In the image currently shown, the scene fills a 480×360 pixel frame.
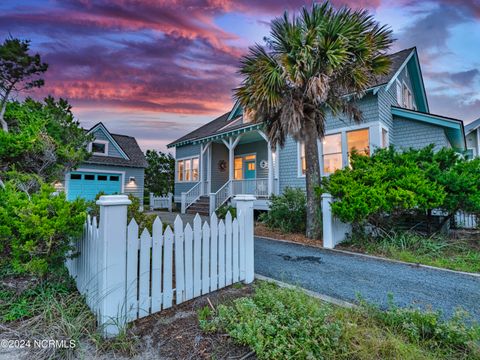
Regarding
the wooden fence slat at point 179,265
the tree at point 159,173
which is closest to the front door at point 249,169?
the tree at point 159,173

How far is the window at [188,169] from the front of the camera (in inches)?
654

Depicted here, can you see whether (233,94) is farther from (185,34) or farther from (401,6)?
(401,6)

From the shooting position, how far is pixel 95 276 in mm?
2492

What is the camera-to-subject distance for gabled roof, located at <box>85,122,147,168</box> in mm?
16513

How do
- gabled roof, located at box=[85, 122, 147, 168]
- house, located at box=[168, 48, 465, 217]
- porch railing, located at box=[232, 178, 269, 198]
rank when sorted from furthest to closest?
gabled roof, located at box=[85, 122, 147, 168]
porch railing, located at box=[232, 178, 269, 198]
house, located at box=[168, 48, 465, 217]

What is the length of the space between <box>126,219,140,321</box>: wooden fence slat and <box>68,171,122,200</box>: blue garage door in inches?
596

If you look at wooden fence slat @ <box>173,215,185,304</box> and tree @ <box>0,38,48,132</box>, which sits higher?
tree @ <box>0,38,48,132</box>

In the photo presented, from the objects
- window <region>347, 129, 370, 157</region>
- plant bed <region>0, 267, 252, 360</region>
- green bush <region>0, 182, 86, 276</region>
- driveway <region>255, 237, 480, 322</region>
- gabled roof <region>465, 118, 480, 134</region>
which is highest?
gabled roof <region>465, 118, 480, 134</region>

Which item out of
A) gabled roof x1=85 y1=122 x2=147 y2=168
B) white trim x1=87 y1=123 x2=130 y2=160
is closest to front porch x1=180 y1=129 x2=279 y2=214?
gabled roof x1=85 y1=122 x2=147 y2=168

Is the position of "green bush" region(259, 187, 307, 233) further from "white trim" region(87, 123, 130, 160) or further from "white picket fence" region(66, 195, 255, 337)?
"white trim" region(87, 123, 130, 160)

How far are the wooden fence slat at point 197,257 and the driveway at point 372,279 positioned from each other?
4.96 feet

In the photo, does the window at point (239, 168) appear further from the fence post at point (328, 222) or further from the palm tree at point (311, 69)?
the fence post at point (328, 222)

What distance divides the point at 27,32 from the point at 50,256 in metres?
6.80

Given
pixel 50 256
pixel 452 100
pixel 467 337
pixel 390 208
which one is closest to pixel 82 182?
pixel 50 256
